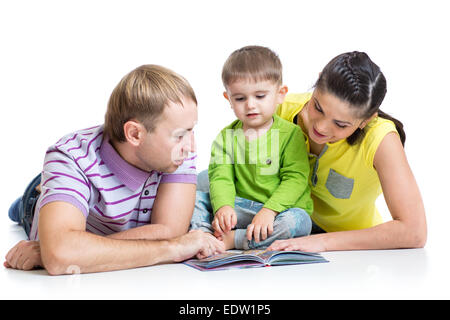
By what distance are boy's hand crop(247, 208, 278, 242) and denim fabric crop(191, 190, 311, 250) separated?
0.10ft

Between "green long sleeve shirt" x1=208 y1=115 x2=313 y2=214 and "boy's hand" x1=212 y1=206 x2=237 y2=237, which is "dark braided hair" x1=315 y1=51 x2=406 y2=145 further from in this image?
"boy's hand" x1=212 y1=206 x2=237 y2=237

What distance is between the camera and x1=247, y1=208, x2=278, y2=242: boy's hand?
243 centimetres

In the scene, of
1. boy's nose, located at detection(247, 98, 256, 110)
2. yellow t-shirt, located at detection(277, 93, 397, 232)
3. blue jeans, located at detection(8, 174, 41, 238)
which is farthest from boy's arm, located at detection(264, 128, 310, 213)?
blue jeans, located at detection(8, 174, 41, 238)

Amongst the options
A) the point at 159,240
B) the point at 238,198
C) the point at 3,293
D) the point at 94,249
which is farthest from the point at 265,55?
the point at 3,293

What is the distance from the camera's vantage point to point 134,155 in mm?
2301

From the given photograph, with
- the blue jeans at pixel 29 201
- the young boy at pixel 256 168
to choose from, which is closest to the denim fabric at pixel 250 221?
the young boy at pixel 256 168

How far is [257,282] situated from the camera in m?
1.96

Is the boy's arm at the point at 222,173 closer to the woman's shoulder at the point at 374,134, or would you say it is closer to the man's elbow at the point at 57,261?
the woman's shoulder at the point at 374,134

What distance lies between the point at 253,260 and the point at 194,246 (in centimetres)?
23

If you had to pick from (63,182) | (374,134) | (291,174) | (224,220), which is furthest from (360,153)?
(63,182)

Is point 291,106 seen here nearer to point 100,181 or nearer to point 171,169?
point 171,169

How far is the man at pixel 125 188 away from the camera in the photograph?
6.62 ft
